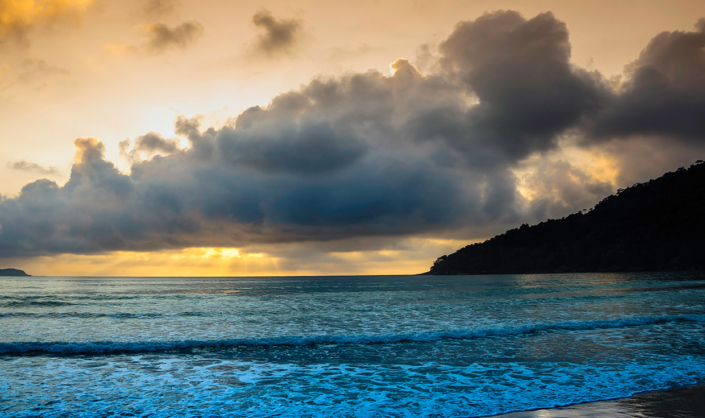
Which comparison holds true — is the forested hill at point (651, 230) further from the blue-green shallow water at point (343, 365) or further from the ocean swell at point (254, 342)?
the ocean swell at point (254, 342)

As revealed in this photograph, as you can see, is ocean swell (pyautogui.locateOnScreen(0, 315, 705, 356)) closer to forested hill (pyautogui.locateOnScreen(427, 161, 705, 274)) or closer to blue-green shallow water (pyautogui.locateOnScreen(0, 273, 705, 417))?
blue-green shallow water (pyautogui.locateOnScreen(0, 273, 705, 417))

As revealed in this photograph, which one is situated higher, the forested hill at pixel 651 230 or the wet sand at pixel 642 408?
the forested hill at pixel 651 230

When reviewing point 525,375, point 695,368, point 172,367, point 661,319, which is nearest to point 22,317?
point 172,367

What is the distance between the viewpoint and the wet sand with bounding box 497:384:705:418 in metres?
8.44

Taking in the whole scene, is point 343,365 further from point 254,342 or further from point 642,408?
→ point 642,408

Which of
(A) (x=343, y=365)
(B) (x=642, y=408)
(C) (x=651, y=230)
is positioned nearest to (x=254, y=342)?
(A) (x=343, y=365)

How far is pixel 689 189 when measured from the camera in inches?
6068

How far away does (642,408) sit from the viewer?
8.85 metres

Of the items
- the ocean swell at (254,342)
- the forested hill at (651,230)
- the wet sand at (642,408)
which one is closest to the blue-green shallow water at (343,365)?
the ocean swell at (254,342)

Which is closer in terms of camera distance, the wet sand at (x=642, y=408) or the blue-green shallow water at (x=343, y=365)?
the wet sand at (x=642, y=408)

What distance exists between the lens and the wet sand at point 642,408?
844 centimetres

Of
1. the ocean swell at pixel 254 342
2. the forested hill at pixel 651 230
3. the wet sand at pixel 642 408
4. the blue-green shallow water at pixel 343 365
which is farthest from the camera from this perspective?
the forested hill at pixel 651 230

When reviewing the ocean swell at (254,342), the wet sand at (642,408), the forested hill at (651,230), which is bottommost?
the ocean swell at (254,342)

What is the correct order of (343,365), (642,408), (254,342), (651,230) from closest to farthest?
Answer: (642,408) < (343,365) < (254,342) < (651,230)
